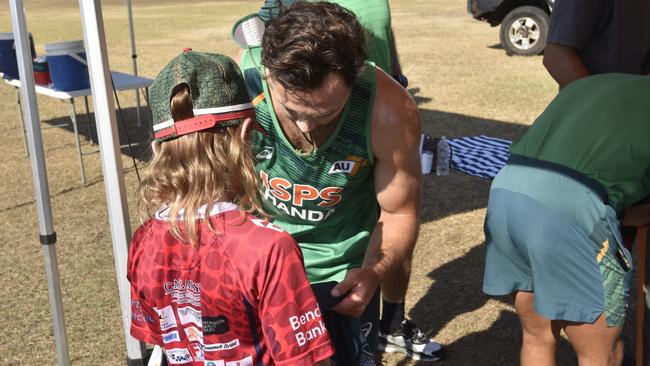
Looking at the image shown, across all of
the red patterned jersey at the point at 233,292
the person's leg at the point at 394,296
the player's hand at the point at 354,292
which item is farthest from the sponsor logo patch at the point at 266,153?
the person's leg at the point at 394,296

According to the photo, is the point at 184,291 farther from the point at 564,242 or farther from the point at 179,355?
the point at 564,242

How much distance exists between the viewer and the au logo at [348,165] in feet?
7.14

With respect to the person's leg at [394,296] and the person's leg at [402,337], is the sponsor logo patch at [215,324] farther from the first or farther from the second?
the person's leg at [402,337]

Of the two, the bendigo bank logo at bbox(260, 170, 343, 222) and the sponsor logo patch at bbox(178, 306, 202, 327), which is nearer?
the sponsor logo patch at bbox(178, 306, 202, 327)

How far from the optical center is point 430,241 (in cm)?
511

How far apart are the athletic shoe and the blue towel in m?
2.72

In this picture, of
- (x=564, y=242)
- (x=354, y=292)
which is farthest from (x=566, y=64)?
(x=354, y=292)

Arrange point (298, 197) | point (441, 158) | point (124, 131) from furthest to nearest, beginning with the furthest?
point (124, 131) → point (441, 158) → point (298, 197)

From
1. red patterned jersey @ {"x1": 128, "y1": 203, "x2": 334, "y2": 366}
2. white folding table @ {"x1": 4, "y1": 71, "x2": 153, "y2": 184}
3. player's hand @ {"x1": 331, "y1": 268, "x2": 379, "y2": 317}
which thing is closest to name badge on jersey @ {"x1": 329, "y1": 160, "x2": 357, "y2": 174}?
player's hand @ {"x1": 331, "y1": 268, "x2": 379, "y2": 317}

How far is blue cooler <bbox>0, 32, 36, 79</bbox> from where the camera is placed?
7070 millimetres

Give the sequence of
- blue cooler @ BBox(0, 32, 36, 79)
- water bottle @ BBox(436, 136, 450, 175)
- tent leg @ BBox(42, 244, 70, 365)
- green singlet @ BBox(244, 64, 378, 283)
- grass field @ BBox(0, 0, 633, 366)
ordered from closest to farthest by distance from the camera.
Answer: green singlet @ BBox(244, 64, 378, 283) < tent leg @ BBox(42, 244, 70, 365) < grass field @ BBox(0, 0, 633, 366) < water bottle @ BBox(436, 136, 450, 175) < blue cooler @ BBox(0, 32, 36, 79)

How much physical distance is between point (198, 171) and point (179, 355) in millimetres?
500

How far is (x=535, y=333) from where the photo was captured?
2.52 m

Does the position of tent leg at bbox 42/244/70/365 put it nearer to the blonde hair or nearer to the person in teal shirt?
the blonde hair
